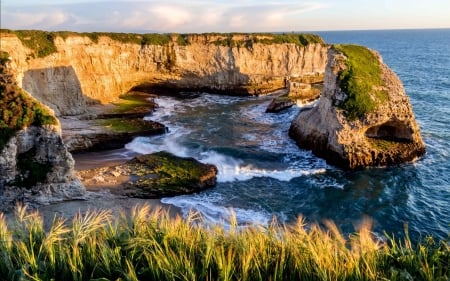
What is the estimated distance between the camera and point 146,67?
152 feet

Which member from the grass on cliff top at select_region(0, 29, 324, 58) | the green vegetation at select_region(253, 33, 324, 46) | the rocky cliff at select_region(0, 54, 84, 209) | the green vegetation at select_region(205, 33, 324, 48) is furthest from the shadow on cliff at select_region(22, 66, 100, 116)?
the green vegetation at select_region(253, 33, 324, 46)

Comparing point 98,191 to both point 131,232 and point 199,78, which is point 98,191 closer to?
point 131,232

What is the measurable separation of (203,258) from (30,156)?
1422 cm

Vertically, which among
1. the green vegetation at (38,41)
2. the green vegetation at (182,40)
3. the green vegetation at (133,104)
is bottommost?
the green vegetation at (133,104)

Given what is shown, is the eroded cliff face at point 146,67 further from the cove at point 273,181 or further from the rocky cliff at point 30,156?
the rocky cliff at point 30,156

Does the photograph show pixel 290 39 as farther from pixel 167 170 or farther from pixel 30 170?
pixel 30 170

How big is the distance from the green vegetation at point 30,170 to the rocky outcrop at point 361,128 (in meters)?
17.5

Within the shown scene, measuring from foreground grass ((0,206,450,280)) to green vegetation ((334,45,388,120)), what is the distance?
18.8 meters

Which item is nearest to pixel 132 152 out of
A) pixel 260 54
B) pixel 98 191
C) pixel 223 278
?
pixel 98 191

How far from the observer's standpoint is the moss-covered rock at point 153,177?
22.1m

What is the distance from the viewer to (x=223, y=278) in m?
8.18

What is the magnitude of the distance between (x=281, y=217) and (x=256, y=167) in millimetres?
7015

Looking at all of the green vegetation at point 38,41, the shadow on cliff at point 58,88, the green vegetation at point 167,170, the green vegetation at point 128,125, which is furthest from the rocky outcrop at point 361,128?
the green vegetation at point 38,41

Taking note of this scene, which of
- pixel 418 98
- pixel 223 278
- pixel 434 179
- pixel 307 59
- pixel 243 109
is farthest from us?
pixel 307 59
